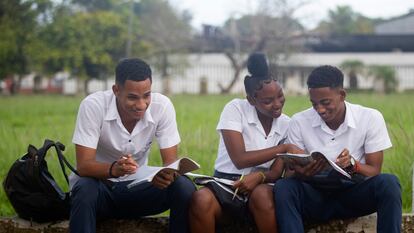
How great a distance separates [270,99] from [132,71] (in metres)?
0.77

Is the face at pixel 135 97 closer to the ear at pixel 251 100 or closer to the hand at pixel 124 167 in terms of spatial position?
the hand at pixel 124 167

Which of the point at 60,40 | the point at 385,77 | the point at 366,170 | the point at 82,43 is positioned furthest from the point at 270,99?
the point at 385,77

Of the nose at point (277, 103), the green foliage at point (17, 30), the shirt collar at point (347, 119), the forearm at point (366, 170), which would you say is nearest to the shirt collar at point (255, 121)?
the nose at point (277, 103)

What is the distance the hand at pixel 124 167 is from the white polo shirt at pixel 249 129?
652 millimetres

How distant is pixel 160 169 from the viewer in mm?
3473

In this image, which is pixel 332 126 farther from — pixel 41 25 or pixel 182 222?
pixel 41 25

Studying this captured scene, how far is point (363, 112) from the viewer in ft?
12.7

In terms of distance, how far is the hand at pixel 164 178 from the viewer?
354 cm

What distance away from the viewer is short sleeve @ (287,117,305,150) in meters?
3.92

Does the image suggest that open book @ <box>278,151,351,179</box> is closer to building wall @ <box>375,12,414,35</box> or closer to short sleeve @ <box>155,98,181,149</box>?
short sleeve @ <box>155,98,181,149</box>

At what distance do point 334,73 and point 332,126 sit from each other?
11.2 inches

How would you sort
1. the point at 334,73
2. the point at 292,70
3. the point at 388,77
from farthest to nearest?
the point at 292,70 → the point at 388,77 → the point at 334,73

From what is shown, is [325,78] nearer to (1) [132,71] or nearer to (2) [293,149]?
(2) [293,149]

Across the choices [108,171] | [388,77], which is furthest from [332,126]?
[388,77]
